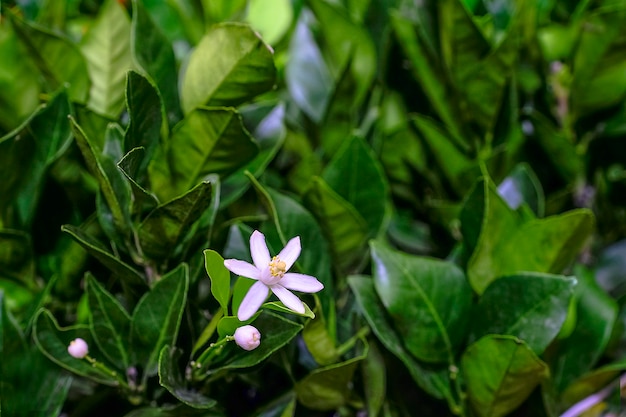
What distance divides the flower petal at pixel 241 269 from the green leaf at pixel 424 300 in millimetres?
188

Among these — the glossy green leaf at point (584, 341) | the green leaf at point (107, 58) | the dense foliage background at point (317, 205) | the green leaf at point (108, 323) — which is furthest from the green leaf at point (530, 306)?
the green leaf at point (107, 58)

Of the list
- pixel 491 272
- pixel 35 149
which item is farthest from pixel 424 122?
pixel 35 149

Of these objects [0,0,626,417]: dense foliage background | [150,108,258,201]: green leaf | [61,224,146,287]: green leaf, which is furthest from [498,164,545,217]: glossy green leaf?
[61,224,146,287]: green leaf

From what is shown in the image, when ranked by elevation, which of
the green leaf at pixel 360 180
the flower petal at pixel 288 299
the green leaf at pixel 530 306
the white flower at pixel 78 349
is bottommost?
the green leaf at pixel 530 306

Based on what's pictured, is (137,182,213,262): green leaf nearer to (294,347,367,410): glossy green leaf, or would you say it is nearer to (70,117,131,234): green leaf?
(70,117,131,234): green leaf

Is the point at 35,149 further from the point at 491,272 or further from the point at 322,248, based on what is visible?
the point at 491,272

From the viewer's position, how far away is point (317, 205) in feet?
2.32

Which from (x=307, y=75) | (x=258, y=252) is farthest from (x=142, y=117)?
(x=307, y=75)

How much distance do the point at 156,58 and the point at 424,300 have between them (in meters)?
0.34

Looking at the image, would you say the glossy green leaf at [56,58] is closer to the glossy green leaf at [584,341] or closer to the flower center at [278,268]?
the flower center at [278,268]

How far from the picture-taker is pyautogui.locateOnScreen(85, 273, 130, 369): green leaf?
24.1 inches

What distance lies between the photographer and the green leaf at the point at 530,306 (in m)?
0.64

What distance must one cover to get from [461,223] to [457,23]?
23cm

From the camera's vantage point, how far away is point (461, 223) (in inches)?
29.2
